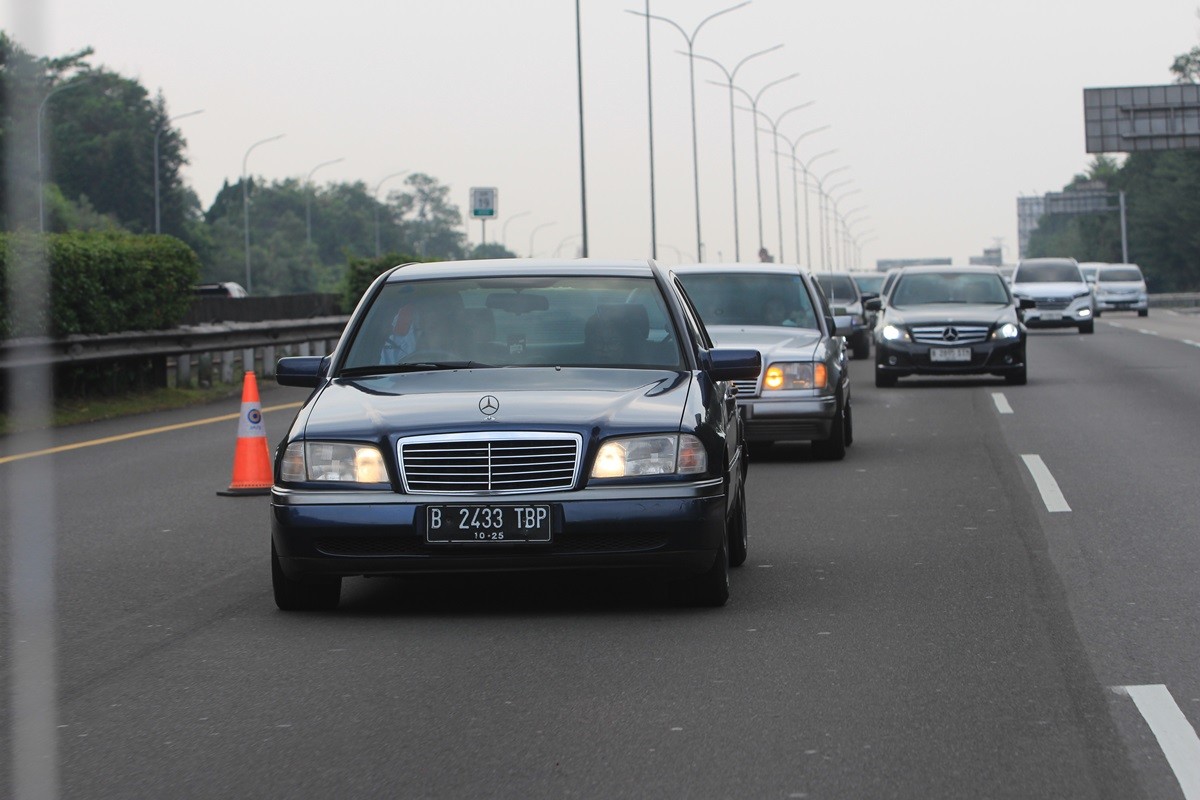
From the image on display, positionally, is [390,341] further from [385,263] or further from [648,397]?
[385,263]

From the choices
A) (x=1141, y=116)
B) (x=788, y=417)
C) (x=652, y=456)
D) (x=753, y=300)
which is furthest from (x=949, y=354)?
(x=1141, y=116)

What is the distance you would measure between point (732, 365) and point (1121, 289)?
58.1m

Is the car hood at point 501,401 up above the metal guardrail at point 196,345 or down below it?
below

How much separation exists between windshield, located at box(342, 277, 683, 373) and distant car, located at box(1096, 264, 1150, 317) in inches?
2246

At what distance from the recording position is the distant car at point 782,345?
14.5 metres

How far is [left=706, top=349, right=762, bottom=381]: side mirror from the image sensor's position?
855 centimetres

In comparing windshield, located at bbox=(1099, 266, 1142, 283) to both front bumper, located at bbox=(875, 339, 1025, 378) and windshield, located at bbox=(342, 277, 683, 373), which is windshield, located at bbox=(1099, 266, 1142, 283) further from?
windshield, located at bbox=(342, 277, 683, 373)

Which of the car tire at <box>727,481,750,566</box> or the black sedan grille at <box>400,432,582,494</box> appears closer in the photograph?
the black sedan grille at <box>400,432,582,494</box>

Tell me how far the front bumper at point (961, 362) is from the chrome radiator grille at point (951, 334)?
63 mm

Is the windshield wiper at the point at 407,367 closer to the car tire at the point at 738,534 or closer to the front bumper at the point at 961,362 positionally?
the car tire at the point at 738,534

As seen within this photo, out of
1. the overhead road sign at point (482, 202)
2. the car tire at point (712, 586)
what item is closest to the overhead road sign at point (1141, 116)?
the overhead road sign at point (482, 202)

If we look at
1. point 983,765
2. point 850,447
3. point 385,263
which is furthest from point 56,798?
point 385,263

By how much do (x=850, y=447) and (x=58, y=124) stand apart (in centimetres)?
11847

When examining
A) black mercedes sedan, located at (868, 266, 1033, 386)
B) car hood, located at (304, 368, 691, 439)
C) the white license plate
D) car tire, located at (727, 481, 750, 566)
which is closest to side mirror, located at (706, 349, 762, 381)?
car hood, located at (304, 368, 691, 439)
